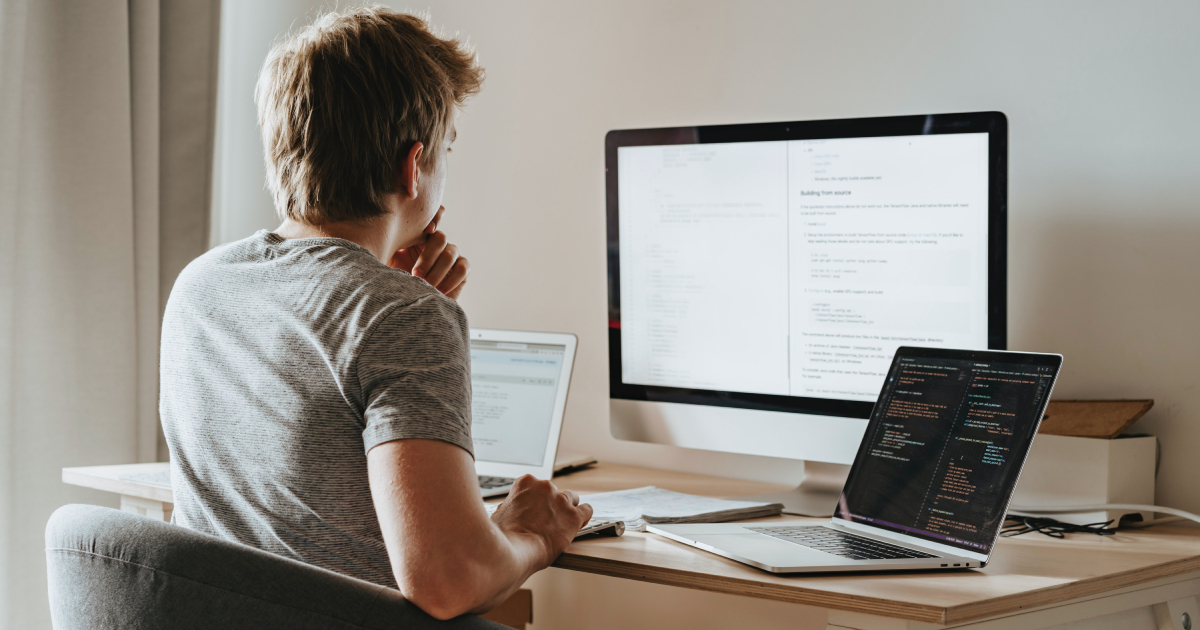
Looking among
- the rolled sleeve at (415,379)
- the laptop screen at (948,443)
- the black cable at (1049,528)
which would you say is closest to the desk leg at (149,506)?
the rolled sleeve at (415,379)

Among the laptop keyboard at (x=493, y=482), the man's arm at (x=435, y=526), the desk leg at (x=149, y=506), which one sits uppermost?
the man's arm at (x=435, y=526)

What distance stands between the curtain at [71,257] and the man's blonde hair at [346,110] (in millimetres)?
1035

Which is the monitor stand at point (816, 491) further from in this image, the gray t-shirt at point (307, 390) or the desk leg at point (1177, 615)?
the gray t-shirt at point (307, 390)

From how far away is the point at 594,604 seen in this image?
1.84m

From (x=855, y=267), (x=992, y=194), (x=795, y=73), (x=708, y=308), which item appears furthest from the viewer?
(x=795, y=73)

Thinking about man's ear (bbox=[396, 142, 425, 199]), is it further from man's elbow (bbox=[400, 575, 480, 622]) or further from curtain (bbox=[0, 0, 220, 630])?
curtain (bbox=[0, 0, 220, 630])

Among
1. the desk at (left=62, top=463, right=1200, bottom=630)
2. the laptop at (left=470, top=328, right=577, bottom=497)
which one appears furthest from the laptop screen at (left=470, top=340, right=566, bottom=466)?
the desk at (left=62, top=463, right=1200, bottom=630)

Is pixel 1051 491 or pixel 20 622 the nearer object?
pixel 1051 491

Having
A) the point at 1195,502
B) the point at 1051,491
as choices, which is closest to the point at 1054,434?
the point at 1051,491

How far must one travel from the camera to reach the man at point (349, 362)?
796 millimetres

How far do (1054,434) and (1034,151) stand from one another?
40cm

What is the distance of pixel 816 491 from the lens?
138cm

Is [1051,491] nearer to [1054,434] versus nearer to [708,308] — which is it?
[1054,434]

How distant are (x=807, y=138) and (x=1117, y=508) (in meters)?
0.60
